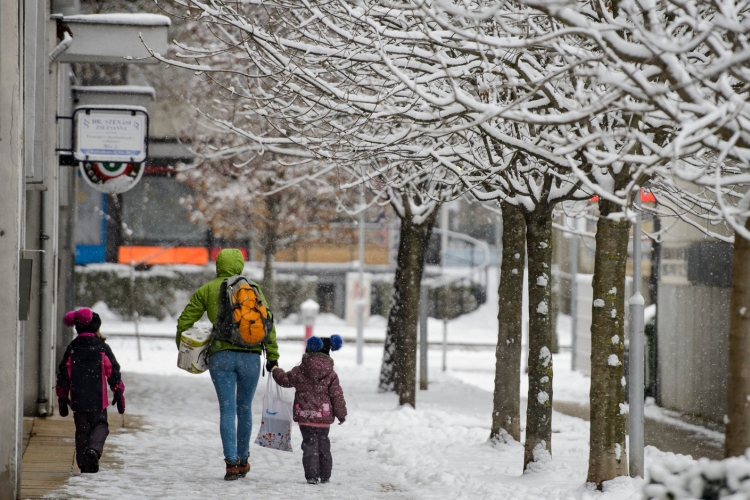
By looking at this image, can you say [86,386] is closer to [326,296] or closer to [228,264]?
[228,264]

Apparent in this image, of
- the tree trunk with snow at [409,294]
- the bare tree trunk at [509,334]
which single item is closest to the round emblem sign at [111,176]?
the tree trunk with snow at [409,294]

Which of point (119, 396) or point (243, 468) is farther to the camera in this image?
point (119, 396)

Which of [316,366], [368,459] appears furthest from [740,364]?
[368,459]

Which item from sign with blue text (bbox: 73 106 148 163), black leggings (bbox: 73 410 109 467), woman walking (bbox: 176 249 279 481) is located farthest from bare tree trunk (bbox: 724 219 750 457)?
sign with blue text (bbox: 73 106 148 163)

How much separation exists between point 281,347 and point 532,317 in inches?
651

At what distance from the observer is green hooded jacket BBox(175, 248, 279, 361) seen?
25.8 ft

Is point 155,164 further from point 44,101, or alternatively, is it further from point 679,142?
point 679,142

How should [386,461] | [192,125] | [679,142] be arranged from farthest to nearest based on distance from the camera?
[192,125] → [386,461] → [679,142]

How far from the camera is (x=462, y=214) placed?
3931 centimetres

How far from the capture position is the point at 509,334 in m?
10.2

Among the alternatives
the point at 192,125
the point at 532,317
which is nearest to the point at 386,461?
the point at 532,317

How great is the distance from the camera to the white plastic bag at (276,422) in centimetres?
836

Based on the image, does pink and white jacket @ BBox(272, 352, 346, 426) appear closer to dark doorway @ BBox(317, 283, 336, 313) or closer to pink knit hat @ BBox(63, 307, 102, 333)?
pink knit hat @ BBox(63, 307, 102, 333)

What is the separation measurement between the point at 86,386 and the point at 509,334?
424 centimetres
